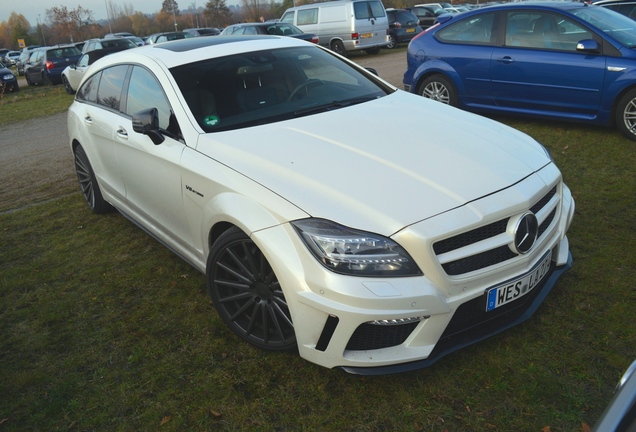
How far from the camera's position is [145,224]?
455 cm

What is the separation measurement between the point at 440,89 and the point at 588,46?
211 centimetres

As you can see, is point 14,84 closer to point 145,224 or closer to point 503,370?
point 145,224

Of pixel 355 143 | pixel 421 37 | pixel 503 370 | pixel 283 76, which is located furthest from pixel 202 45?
pixel 421 37

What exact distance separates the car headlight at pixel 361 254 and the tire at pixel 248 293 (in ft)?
1.44

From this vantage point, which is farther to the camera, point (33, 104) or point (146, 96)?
point (33, 104)

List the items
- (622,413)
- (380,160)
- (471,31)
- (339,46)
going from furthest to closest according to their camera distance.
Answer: (339,46), (471,31), (380,160), (622,413)

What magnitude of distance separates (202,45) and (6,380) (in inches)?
105

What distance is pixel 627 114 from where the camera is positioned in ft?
22.0

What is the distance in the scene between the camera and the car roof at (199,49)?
4250mm

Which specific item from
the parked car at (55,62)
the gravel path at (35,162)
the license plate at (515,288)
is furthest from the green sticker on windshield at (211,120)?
the parked car at (55,62)

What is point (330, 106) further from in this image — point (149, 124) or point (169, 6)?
point (169, 6)

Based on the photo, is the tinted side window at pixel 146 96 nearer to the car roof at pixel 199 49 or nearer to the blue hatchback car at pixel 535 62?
the car roof at pixel 199 49

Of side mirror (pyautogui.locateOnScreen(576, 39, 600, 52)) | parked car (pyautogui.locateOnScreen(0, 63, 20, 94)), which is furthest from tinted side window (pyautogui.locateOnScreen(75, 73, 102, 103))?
parked car (pyautogui.locateOnScreen(0, 63, 20, 94))

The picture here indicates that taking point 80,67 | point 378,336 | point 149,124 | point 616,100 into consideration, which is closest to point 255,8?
point 80,67
